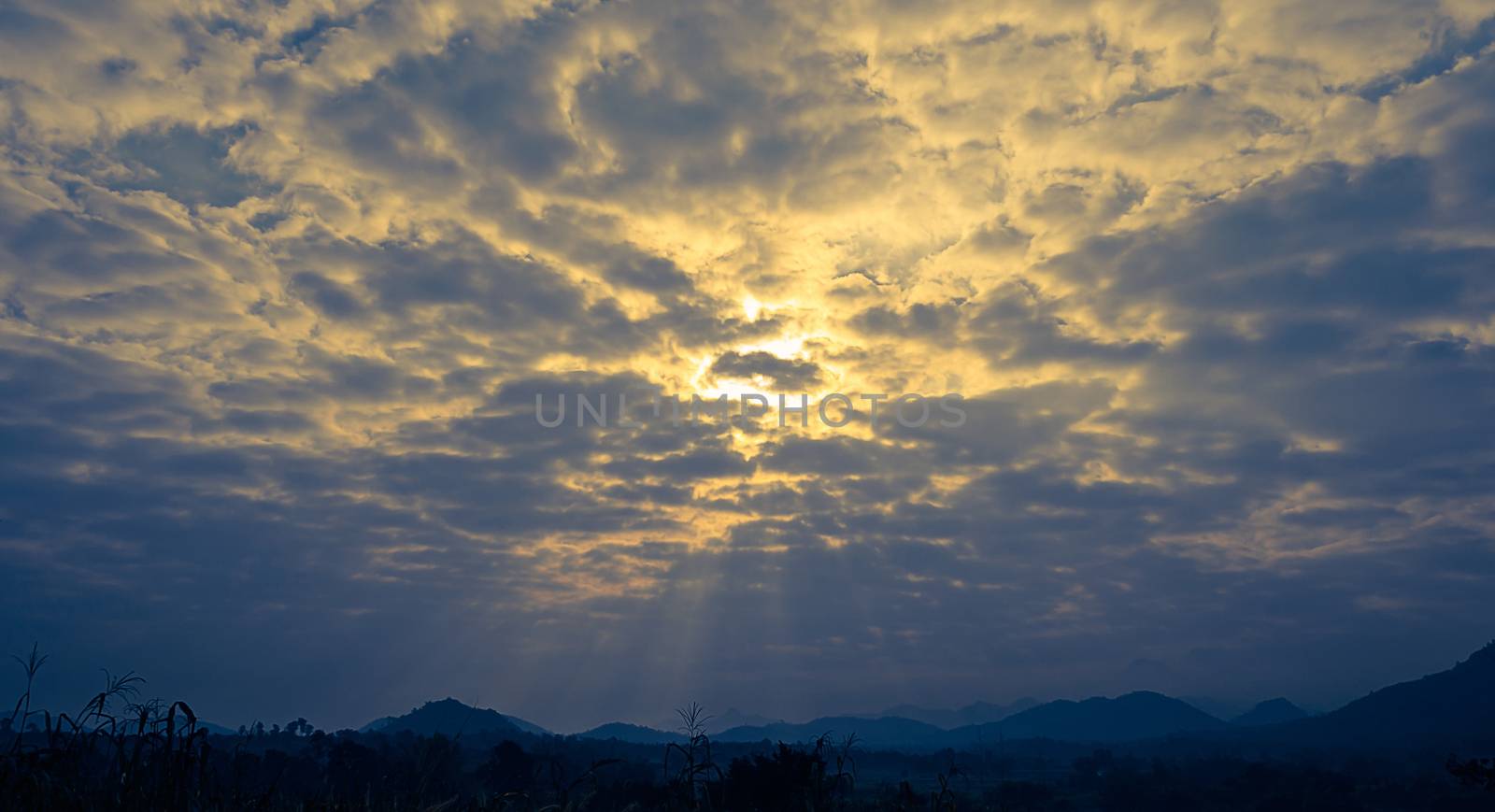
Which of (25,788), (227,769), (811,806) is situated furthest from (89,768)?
(811,806)

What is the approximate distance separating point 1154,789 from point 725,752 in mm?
72329

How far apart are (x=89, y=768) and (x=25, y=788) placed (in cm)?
66

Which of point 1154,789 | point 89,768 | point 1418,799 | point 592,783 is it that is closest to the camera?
point 89,768

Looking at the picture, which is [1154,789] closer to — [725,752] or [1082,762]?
[1082,762]

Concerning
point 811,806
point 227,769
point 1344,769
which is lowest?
point 1344,769

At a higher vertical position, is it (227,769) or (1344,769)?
(227,769)

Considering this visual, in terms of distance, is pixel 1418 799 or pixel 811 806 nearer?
pixel 811 806

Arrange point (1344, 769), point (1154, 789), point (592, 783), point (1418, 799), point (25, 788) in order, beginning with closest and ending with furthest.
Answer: point (25, 788) → point (592, 783) → point (1418, 799) → point (1154, 789) → point (1344, 769)

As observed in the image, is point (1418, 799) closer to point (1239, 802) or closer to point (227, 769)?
point (1239, 802)

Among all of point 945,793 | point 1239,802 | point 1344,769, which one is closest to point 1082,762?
point 1344,769

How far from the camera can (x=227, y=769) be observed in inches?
417

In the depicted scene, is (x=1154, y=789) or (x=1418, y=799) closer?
(x=1418, y=799)

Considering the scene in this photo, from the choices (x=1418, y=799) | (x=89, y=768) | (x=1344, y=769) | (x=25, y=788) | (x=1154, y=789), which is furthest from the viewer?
(x=1344, y=769)

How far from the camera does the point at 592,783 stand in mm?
8727
